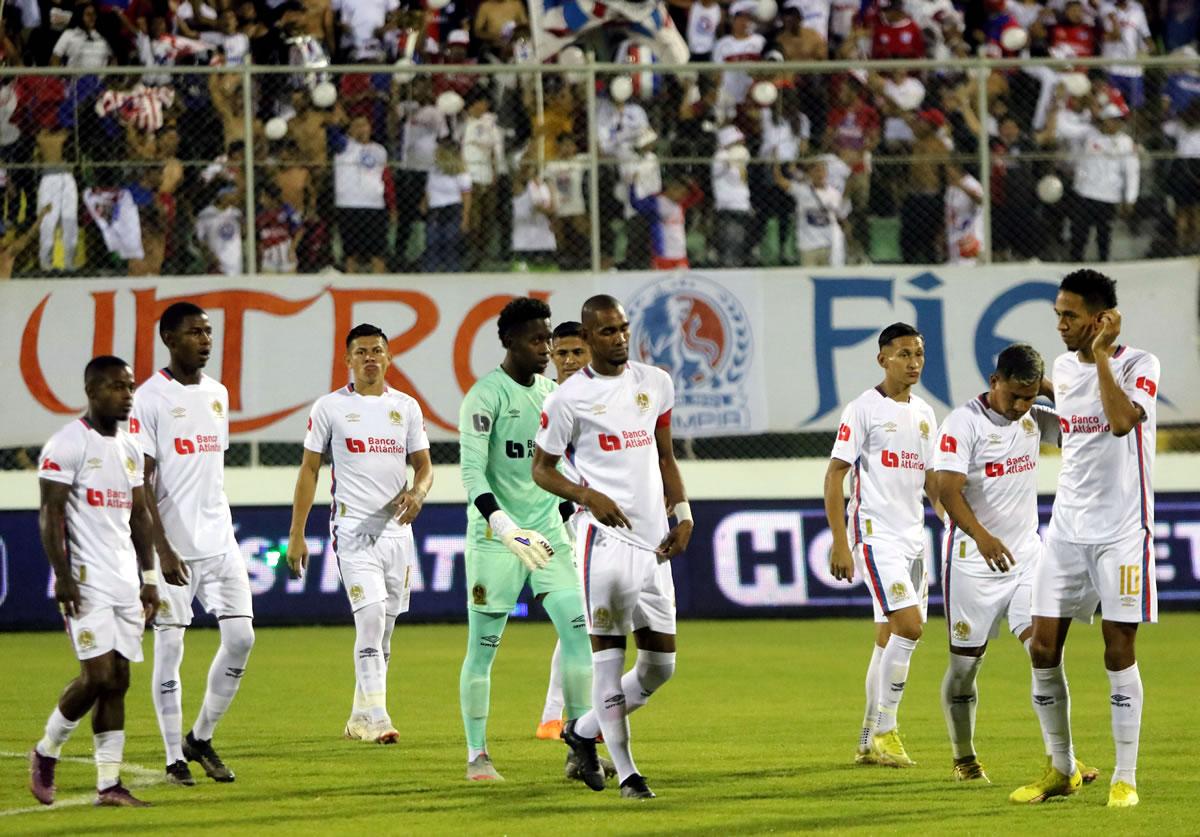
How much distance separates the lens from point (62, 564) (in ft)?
26.0

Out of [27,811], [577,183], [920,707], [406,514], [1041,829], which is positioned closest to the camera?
[1041,829]

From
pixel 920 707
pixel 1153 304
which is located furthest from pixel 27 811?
pixel 1153 304

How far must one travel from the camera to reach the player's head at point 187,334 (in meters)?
9.16

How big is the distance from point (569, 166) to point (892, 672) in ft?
32.0

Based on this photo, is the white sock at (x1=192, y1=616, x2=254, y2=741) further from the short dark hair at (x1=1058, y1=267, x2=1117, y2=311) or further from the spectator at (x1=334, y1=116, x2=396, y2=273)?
the spectator at (x1=334, y1=116, x2=396, y2=273)

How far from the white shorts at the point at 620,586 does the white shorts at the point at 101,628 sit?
1.97 m

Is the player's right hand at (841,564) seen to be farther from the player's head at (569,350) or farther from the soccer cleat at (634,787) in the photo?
the player's head at (569,350)

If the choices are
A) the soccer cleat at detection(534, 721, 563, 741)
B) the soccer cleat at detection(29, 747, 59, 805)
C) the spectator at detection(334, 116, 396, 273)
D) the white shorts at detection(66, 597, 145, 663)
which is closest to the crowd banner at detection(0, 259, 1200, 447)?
the spectator at detection(334, 116, 396, 273)

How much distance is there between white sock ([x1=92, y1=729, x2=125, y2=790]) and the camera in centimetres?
822

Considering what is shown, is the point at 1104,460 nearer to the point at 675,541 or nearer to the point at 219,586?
the point at 675,541

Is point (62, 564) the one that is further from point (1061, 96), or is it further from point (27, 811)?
point (1061, 96)

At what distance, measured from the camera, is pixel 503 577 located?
9.34 metres

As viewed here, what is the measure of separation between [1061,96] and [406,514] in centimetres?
1084

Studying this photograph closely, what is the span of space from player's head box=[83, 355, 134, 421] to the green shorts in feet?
6.54
